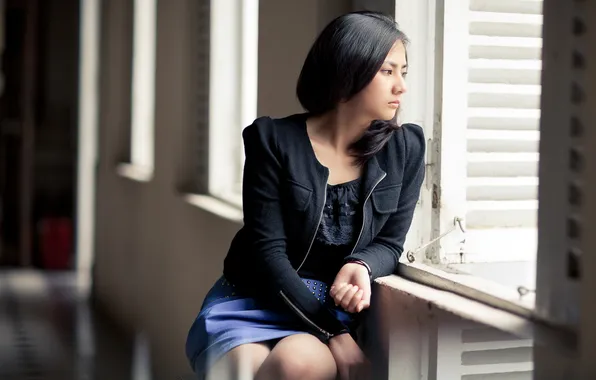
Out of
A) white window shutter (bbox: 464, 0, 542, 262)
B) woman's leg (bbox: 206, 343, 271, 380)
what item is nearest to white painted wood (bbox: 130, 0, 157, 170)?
white window shutter (bbox: 464, 0, 542, 262)

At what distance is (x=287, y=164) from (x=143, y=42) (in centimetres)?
363

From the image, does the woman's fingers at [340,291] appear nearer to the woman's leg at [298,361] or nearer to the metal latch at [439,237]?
the woman's leg at [298,361]

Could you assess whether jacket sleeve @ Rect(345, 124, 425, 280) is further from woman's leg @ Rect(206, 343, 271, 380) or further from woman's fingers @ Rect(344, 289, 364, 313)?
woman's leg @ Rect(206, 343, 271, 380)

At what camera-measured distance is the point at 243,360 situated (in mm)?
1845

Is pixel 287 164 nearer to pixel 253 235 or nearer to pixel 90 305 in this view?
pixel 253 235

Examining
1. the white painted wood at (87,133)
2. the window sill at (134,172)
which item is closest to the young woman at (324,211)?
the window sill at (134,172)

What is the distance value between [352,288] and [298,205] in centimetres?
18

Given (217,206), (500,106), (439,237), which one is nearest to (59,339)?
(217,206)

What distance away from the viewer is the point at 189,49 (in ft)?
13.1

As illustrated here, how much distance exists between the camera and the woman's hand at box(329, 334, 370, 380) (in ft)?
6.01

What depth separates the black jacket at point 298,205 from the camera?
6.15 feet

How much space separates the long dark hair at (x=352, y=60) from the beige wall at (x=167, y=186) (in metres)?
0.51

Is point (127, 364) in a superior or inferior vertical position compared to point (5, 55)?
inferior

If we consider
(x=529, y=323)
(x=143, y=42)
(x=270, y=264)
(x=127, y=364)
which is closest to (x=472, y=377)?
(x=529, y=323)
